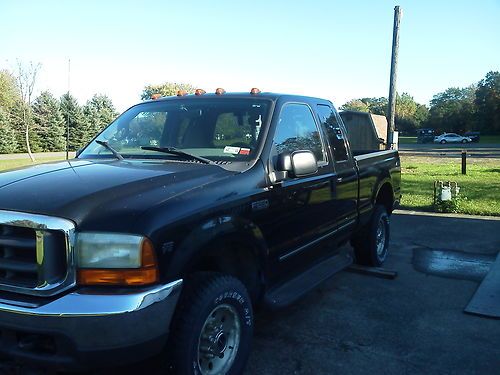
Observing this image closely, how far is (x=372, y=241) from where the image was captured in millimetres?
5625

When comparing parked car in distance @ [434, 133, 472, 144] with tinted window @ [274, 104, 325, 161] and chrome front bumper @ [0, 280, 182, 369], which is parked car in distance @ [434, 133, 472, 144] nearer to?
tinted window @ [274, 104, 325, 161]

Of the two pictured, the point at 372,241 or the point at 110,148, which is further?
the point at 372,241

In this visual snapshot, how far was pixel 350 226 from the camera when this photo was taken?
193 inches

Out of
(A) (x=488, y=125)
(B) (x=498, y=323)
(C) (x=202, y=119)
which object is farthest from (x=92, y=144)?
(A) (x=488, y=125)

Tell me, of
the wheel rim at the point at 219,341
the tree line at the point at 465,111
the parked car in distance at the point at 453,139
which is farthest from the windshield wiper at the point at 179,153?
the tree line at the point at 465,111

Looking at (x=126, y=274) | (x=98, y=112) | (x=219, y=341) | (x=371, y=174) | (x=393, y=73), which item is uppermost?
(x=98, y=112)

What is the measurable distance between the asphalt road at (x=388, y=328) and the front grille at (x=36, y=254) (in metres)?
0.64

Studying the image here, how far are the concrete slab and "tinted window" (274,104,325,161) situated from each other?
207 centimetres

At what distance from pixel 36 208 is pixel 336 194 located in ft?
9.23

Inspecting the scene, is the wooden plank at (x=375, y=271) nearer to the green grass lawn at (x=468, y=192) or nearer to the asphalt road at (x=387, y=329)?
the asphalt road at (x=387, y=329)

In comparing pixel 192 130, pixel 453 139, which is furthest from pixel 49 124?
pixel 453 139

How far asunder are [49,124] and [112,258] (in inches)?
1787

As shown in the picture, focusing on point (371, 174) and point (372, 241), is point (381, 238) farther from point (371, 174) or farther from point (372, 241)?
point (371, 174)

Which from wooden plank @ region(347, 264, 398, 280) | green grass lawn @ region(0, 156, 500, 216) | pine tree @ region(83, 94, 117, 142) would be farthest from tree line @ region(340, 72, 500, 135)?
wooden plank @ region(347, 264, 398, 280)
